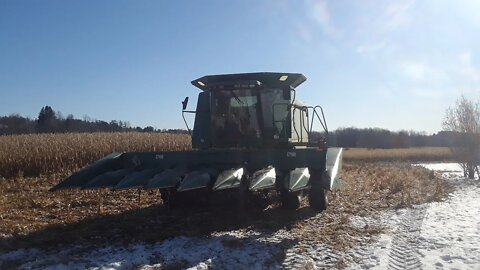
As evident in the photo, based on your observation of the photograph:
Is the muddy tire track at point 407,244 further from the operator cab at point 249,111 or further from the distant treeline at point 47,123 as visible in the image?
the distant treeline at point 47,123

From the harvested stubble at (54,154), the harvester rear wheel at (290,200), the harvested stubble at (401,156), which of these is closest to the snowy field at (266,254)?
the harvester rear wheel at (290,200)

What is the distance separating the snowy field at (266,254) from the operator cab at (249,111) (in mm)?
3176

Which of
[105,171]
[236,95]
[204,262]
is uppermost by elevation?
[236,95]

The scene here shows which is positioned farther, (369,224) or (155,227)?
(369,224)

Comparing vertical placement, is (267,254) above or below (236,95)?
below

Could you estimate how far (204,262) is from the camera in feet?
21.7

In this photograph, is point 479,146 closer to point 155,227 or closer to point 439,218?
point 439,218

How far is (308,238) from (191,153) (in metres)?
3.08

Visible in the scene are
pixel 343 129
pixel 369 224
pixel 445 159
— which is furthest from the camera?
pixel 343 129

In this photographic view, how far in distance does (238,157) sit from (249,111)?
78.8 inches

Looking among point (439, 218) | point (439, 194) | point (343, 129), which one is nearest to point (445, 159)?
point (439, 194)

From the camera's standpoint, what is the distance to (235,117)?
11.3 meters

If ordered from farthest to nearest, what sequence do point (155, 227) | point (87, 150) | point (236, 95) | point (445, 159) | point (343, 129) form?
point (343, 129), point (445, 159), point (87, 150), point (236, 95), point (155, 227)

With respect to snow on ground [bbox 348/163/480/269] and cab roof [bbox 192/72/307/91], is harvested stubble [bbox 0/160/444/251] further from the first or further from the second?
cab roof [bbox 192/72/307/91]
